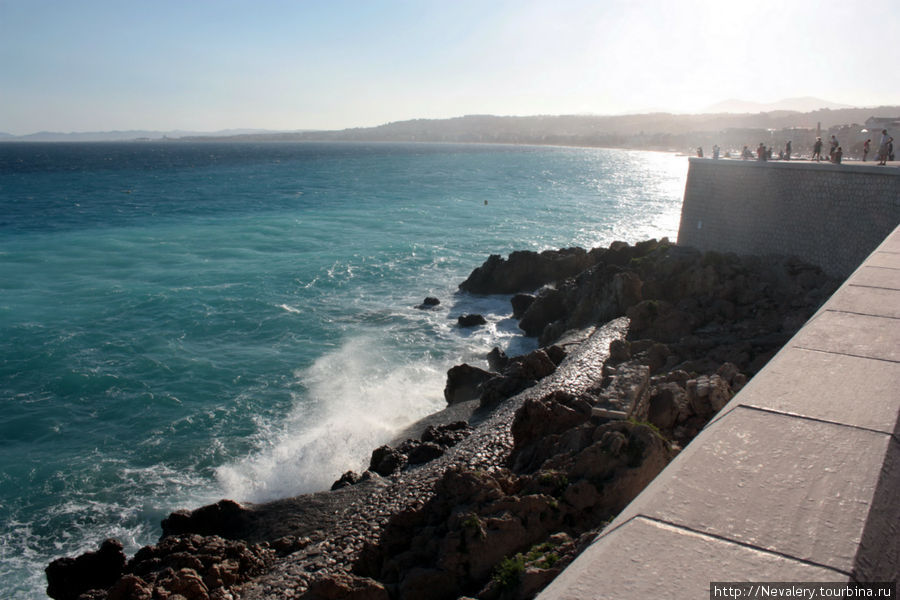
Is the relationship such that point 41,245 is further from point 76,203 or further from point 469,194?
point 469,194

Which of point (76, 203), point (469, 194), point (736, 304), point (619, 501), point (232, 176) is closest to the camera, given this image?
point (619, 501)

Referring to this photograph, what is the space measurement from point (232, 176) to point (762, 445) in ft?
285

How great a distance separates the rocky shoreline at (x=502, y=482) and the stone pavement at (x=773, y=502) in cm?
334

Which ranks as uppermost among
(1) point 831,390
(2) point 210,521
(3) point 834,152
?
(3) point 834,152

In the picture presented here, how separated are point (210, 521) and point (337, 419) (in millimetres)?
5160

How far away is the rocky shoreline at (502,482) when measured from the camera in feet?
22.2

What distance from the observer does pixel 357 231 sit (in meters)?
42.3

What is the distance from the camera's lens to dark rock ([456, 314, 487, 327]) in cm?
2264

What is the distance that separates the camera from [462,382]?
15.9 m

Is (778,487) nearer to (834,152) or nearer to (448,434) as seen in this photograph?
(448,434)

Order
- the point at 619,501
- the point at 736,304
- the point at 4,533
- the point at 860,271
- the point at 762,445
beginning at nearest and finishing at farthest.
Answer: the point at 762,445
the point at 860,271
the point at 619,501
the point at 4,533
the point at 736,304

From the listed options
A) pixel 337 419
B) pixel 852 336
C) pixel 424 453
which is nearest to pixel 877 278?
pixel 852 336

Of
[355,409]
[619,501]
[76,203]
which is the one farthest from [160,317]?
[76,203]

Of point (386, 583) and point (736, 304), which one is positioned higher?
point (736, 304)
